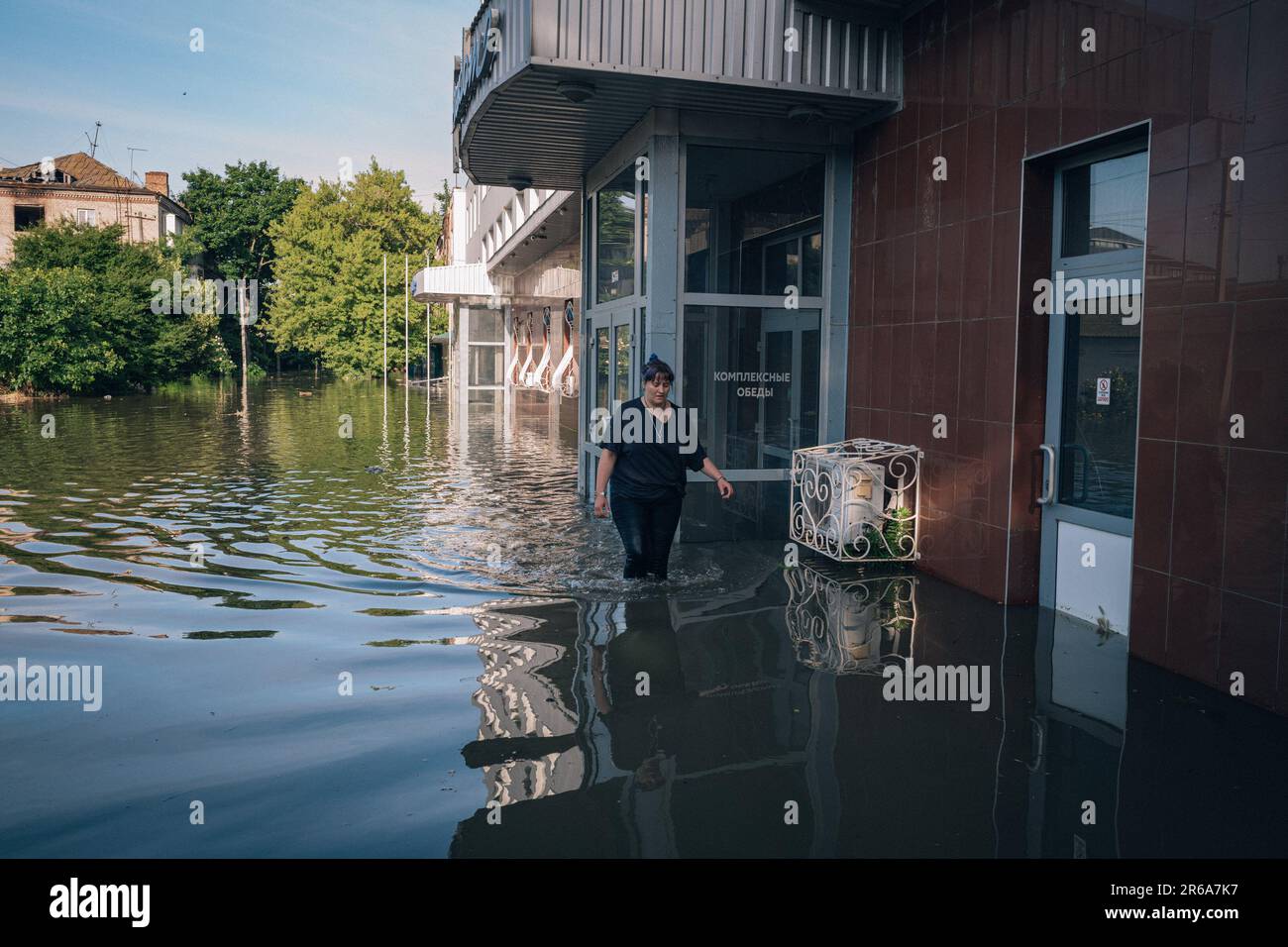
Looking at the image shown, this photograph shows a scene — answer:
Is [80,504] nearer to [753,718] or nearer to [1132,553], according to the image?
[753,718]

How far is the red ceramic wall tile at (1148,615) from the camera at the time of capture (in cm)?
639

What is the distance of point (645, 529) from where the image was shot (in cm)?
811

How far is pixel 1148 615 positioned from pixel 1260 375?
5.24 ft

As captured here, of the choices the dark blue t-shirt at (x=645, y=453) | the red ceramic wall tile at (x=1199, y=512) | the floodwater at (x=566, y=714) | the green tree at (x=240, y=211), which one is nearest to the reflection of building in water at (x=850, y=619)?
the floodwater at (x=566, y=714)

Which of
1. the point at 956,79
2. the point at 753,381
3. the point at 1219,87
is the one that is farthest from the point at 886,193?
the point at 1219,87

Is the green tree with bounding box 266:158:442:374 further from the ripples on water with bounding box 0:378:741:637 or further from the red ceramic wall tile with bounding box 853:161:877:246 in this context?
the red ceramic wall tile with bounding box 853:161:877:246

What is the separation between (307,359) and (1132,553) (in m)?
70.5

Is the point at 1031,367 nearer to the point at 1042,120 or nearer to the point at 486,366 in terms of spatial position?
the point at 1042,120

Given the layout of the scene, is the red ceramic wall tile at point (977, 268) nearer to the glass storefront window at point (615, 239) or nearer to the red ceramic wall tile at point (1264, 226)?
the red ceramic wall tile at point (1264, 226)

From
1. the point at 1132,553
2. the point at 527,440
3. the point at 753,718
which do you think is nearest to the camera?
the point at 753,718

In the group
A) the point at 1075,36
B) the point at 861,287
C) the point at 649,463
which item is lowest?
the point at 649,463
